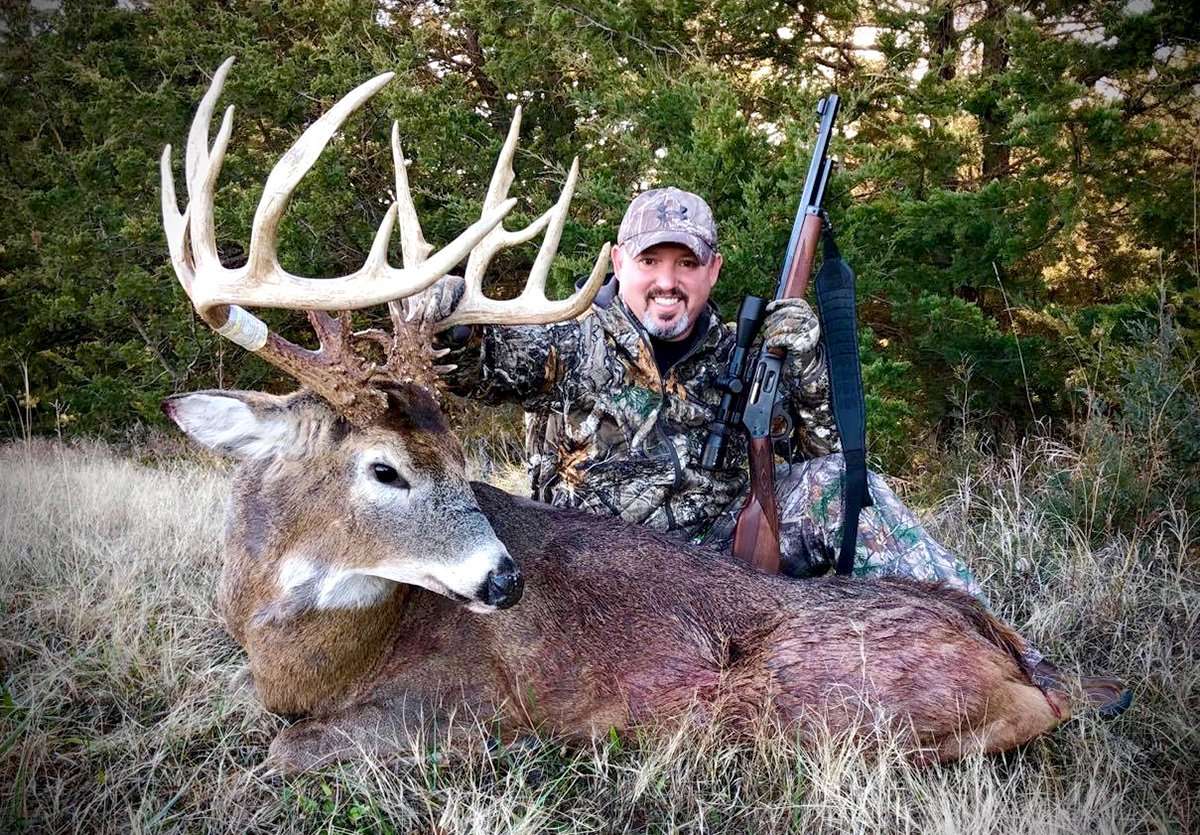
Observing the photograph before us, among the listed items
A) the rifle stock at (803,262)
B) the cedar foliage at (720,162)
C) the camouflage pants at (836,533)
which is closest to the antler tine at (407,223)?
the camouflage pants at (836,533)

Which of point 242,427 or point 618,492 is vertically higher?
point 242,427

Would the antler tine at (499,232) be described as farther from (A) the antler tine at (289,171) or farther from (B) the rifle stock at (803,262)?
(B) the rifle stock at (803,262)

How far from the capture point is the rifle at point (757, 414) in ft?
11.8

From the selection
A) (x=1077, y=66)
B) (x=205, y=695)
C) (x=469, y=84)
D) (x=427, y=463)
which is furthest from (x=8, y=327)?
(x=1077, y=66)

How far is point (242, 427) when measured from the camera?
9.09 ft

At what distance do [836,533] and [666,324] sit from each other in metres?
1.28

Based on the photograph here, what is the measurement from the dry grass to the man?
93 centimetres

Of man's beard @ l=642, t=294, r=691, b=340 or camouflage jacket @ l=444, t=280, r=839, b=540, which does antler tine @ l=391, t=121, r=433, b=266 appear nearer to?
camouflage jacket @ l=444, t=280, r=839, b=540

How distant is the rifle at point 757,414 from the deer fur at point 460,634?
25.3 inches

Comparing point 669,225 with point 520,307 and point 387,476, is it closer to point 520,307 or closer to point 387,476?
point 520,307

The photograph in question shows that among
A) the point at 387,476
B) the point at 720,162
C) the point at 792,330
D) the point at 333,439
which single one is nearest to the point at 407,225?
the point at 333,439

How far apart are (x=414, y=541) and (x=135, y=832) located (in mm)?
1081

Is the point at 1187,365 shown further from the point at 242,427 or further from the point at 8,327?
the point at 8,327

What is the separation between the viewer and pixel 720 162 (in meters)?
6.29
